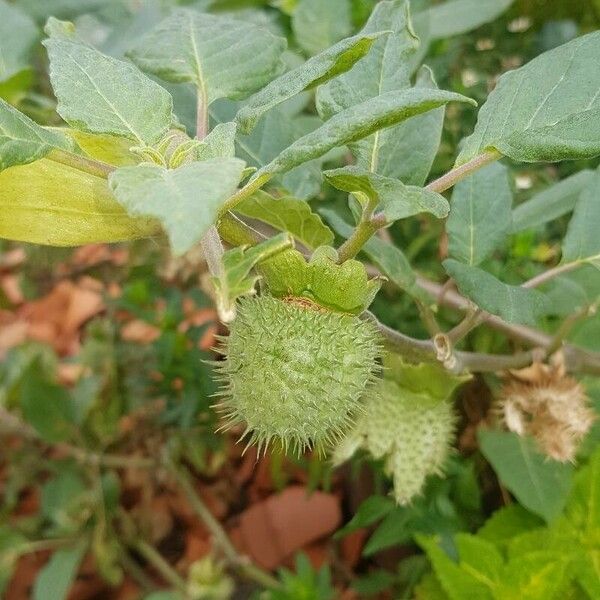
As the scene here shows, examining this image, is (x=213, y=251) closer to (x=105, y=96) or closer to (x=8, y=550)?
(x=105, y=96)

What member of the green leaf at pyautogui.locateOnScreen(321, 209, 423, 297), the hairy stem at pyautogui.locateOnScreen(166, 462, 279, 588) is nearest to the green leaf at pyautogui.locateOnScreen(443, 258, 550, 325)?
the green leaf at pyautogui.locateOnScreen(321, 209, 423, 297)

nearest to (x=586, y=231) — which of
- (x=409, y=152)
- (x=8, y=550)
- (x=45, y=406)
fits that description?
(x=409, y=152)

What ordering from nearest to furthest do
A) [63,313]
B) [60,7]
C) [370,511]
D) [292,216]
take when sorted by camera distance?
1. [292,216]
2. [370,511]
3. [60,7]
4. [63,313]

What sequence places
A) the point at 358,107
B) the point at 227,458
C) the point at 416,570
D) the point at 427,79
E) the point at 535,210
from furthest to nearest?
the point at 227,458 < the point at 416,570 < the point at 535,210 < the point at 427,79 < the point at 358,107

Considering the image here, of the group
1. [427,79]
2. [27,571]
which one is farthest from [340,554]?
[427,79]

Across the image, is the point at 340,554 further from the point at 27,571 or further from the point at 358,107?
the point at 358,107

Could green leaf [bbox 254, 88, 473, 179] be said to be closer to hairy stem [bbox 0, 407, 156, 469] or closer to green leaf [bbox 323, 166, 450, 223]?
green leaf [bbox 323, 166, 450, 223]

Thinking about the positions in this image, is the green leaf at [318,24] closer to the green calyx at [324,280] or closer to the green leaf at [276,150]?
the green leaf at [276,150]
